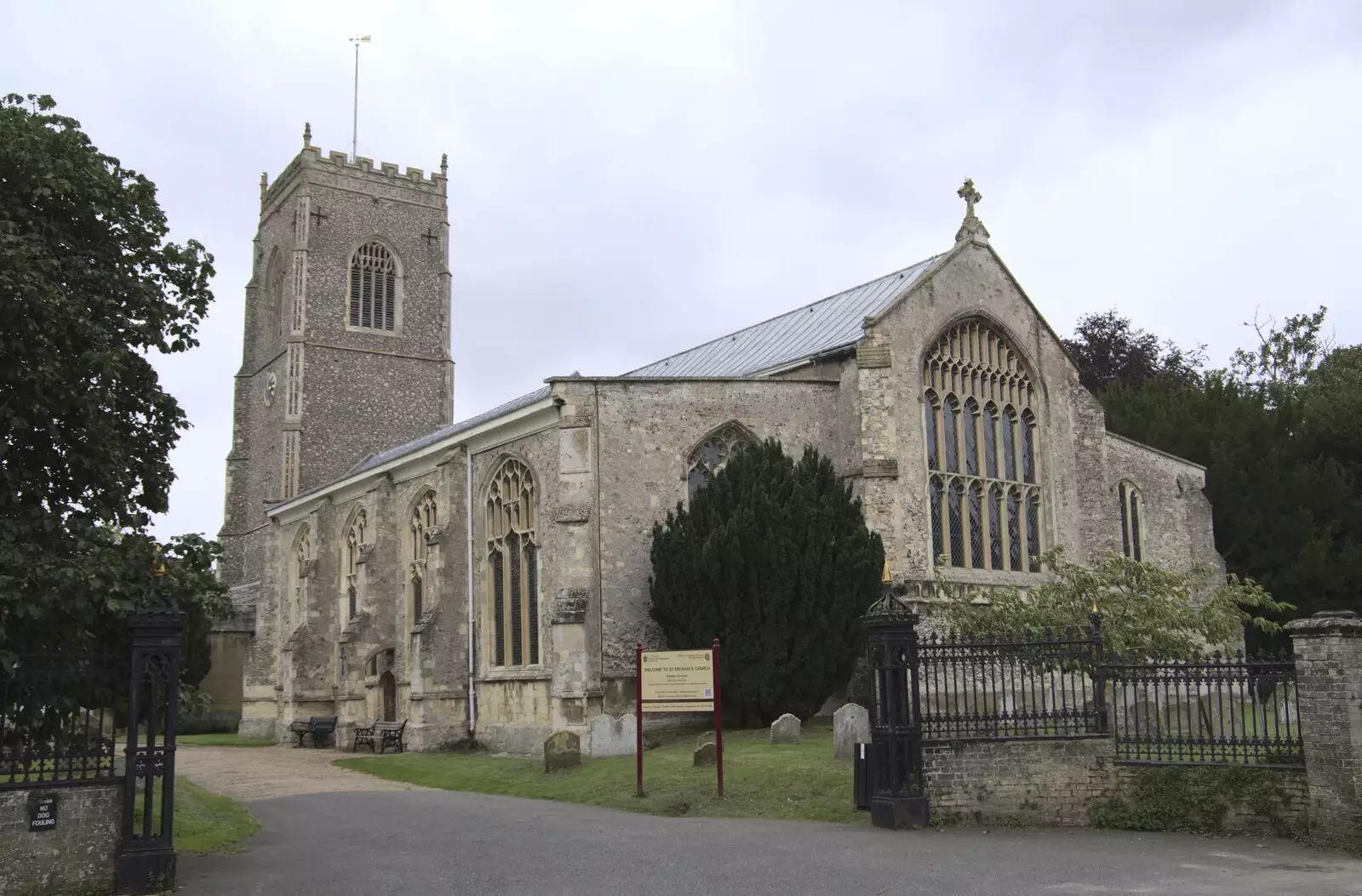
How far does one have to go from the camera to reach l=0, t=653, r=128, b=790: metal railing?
1032 cm

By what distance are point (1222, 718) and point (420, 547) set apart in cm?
2240

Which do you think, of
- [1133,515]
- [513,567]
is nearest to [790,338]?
[513,567]

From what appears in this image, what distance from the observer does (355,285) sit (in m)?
→ 49.8

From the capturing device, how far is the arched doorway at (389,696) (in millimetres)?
31734

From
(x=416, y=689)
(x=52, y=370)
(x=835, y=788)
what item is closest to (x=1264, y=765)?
(x=835, y=788)

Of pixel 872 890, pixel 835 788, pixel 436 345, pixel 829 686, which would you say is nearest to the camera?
pixel 872 890

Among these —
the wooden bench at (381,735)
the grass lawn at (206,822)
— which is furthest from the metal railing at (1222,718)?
the wooden bench at (381,735)

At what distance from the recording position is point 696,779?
54.3 feet

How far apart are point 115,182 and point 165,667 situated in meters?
4.85

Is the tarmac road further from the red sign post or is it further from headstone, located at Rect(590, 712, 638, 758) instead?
headstone, located at Rect(590, 712, 638, 758)

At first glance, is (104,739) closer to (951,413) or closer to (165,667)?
(165,667)

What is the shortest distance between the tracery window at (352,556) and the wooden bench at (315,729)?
10.8ft

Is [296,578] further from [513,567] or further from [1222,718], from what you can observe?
[1222,718]

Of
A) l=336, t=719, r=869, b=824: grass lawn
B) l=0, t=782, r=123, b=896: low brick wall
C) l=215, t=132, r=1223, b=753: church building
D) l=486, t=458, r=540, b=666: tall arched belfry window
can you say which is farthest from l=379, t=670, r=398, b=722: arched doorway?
l=0, t=782, r=123, b=896: low brick wall
